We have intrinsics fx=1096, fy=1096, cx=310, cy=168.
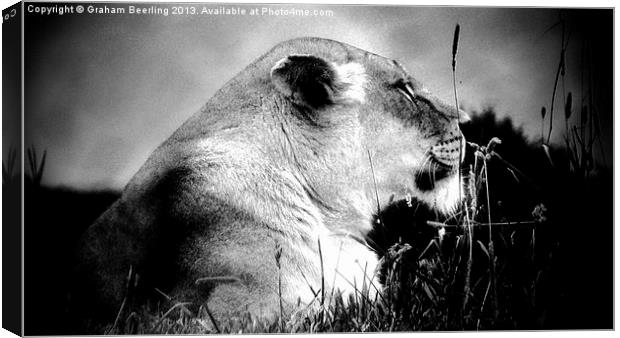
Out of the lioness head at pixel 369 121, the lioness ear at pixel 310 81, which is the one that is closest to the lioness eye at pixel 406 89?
the lioness head at pixel 369 121

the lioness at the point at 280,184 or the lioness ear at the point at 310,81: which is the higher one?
the lioness ear at the point at 310,81

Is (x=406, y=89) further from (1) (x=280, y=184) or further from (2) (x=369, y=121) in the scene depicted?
(1) (x=280, y=184)

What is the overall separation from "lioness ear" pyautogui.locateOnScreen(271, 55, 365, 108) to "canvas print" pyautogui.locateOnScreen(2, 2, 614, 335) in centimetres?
1

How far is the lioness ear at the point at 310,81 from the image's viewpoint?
23.7 feet

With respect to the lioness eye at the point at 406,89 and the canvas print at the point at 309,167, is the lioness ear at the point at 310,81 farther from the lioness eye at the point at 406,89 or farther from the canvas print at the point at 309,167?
the lioness eye at the point at 406,89

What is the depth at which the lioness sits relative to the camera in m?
7.05

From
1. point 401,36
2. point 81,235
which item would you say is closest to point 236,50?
point 401,36

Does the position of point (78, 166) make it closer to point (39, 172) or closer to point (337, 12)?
point (39, 172)

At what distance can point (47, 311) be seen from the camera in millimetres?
7090

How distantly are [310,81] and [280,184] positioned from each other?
2.32 ft

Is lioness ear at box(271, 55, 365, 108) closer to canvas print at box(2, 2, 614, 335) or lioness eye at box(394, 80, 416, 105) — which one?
canvas print at box(2, 2, 614, 335)

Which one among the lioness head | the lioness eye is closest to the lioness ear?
the lioness head

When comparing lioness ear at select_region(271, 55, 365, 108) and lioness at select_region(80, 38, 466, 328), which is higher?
lioness ear at select_region(271, 55, 365, 108)

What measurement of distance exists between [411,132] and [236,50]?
50.8 inches
